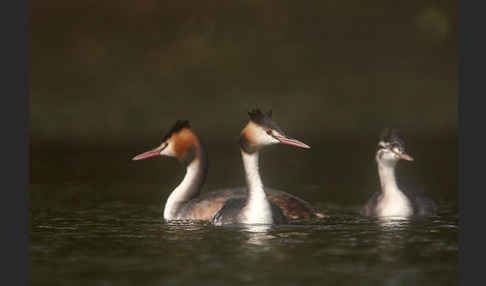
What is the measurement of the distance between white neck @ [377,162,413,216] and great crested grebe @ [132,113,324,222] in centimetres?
96

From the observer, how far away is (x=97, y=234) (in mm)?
18969

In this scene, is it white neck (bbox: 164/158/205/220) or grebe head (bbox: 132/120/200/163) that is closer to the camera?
white neck (bbox: 164/158/205/220)

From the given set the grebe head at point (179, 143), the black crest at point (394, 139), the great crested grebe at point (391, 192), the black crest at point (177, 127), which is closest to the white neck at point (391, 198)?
the great crested grebe at point (391, 192)

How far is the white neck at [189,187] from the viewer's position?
68.7ft

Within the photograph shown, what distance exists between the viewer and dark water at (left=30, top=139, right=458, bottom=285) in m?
15.2

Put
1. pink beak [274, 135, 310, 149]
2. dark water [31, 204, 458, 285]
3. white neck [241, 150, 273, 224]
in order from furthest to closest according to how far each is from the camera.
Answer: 1. white neck [241, 150, 273, 224]
2. pink beak [274, 135, 310, 149]
3. dark water [31, 204, 458, 285]

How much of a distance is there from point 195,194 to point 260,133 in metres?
2.87

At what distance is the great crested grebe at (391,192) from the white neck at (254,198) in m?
2.42

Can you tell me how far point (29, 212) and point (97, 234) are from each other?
3417mm

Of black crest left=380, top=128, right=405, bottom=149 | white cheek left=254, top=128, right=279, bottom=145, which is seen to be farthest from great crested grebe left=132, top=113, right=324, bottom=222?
white cheek left=254, top=128, right=279, bottom=145

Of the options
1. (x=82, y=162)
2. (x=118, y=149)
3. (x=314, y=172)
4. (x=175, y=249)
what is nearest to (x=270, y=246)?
(x=175, y=249)

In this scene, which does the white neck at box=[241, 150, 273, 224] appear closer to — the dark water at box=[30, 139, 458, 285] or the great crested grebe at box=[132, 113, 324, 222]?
the dark water at box=[30, 139, 458, 285]

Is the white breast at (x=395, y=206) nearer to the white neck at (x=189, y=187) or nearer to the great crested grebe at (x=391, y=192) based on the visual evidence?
the great crested grebe at (x=391, y=192)

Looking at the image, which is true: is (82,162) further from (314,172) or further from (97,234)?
(97,234)
